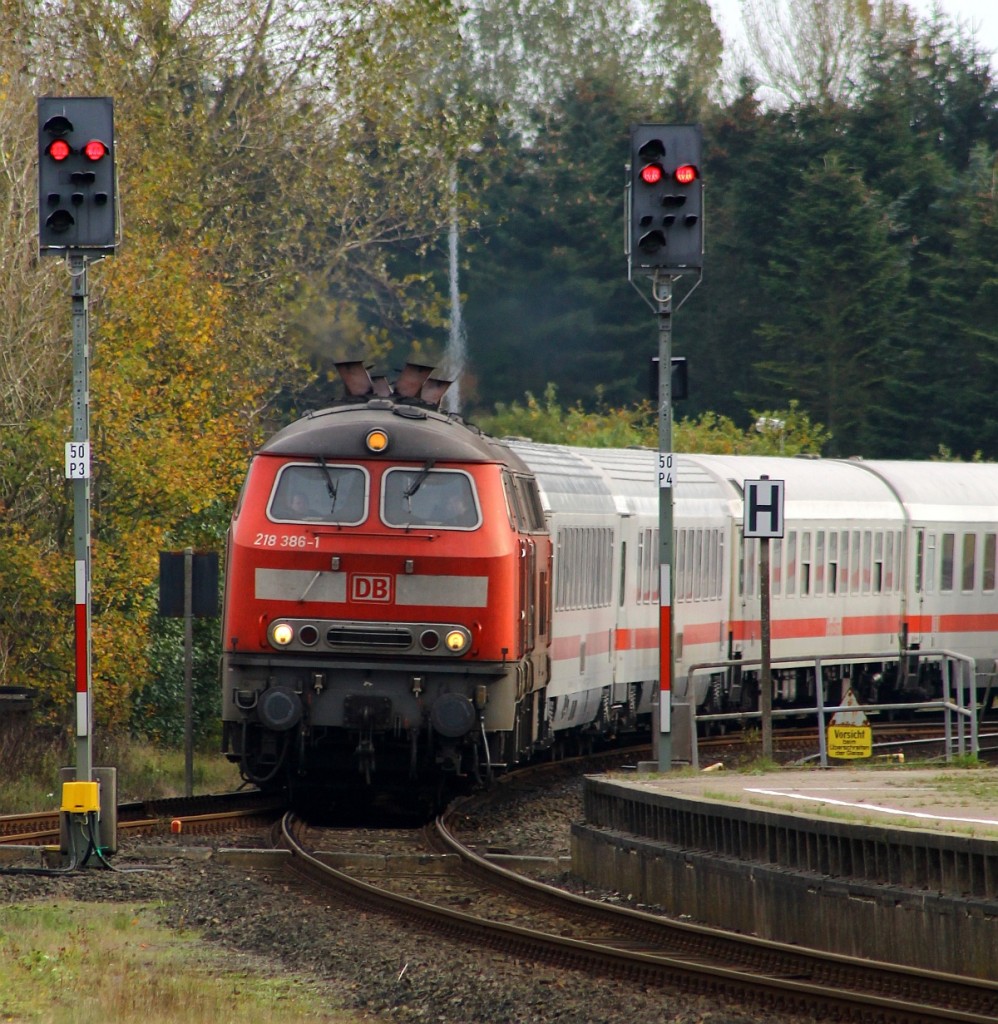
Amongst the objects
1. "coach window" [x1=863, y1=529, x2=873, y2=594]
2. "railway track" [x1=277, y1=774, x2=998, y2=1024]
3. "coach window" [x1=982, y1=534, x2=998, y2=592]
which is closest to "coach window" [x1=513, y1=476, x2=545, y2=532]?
"railway track" [x1=277, y1=774, x2=998, y2=1024]

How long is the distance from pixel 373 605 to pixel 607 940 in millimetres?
5381

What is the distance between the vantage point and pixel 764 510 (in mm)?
18438

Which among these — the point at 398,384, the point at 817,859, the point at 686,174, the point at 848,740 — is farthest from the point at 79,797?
the point at 848,740

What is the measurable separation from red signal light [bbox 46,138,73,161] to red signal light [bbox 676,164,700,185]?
462 centimetres

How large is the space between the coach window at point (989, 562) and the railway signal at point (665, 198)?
1768 cm

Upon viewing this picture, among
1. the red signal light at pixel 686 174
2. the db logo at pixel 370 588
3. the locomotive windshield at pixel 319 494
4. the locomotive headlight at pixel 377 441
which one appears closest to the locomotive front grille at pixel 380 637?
the db logo at pixel 370 588

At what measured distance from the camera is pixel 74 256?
14500 mm

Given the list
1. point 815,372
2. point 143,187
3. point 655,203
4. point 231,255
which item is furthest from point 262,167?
point 815,372

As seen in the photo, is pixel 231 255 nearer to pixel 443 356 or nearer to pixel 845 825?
pixel 443 356

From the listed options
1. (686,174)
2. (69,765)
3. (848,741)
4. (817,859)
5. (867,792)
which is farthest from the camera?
(69,765)

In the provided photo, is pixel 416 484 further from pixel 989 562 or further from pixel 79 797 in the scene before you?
pixel 989 562

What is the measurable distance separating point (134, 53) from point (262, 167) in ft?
11.4

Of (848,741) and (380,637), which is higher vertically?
(380,637)

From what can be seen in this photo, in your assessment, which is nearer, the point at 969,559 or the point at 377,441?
the point at 377,441
